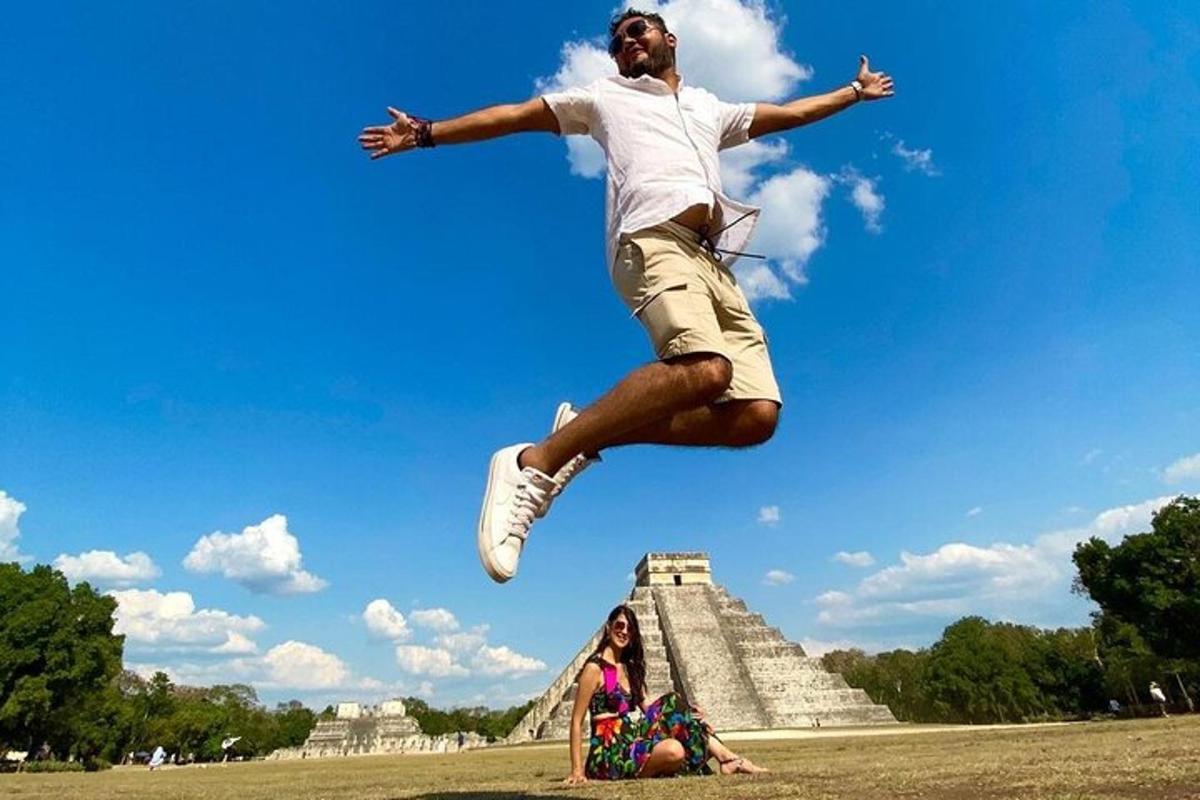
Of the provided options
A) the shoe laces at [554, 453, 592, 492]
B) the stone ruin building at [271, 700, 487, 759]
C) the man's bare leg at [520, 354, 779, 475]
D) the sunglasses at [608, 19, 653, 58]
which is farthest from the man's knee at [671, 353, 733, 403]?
the stone ruin building at [271, 700, 487, 759]

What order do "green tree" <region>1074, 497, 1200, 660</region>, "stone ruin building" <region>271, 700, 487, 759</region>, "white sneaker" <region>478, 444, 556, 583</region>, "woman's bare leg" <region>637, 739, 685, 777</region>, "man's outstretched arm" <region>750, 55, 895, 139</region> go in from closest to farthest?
"white sneaker" <region>478, 444, 556, 583</region>
"man's outstretched arm" <region>750, 55, 895, 139</region>
"woman's bare leg" <region>637, 739, 685, 777</region>
"green tree" <region>1074, 497, 1200, 660</region>
"stone ruin building" <region>271, 700, 487, 759</region>

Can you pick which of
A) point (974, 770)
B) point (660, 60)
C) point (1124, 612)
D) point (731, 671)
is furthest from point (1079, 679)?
point (660, 60)

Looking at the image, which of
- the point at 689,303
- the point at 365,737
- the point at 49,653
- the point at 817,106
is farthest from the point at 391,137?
the point at 365,737

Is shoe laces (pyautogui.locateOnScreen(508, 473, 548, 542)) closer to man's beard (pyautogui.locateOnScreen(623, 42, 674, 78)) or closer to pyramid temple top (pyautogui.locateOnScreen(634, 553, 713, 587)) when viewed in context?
man's beard (pyautogui.locateOnScreen(623, 42, 674, 78))

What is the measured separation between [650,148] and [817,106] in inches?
65.9

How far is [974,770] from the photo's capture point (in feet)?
19.1

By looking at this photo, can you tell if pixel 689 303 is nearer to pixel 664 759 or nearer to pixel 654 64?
pixel 654 64

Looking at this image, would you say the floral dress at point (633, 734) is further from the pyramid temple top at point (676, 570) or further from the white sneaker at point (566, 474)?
the pyramid temple top at point (676, 570)

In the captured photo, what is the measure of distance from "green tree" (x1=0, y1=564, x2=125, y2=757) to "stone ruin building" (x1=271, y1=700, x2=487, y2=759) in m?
12.4

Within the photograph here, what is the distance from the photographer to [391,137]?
165 inches

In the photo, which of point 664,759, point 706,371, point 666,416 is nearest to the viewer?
point 706,371

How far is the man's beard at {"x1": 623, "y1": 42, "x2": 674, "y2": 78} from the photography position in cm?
445

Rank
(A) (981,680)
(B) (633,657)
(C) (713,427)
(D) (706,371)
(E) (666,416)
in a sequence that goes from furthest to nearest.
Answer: (A) (981,680) → (B) (633,657) → (C) (713,427) → (E) (666,416) → (D) (706,371)

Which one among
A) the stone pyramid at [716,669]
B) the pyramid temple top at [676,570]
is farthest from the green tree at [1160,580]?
the pyramid temple top at [676,570]
